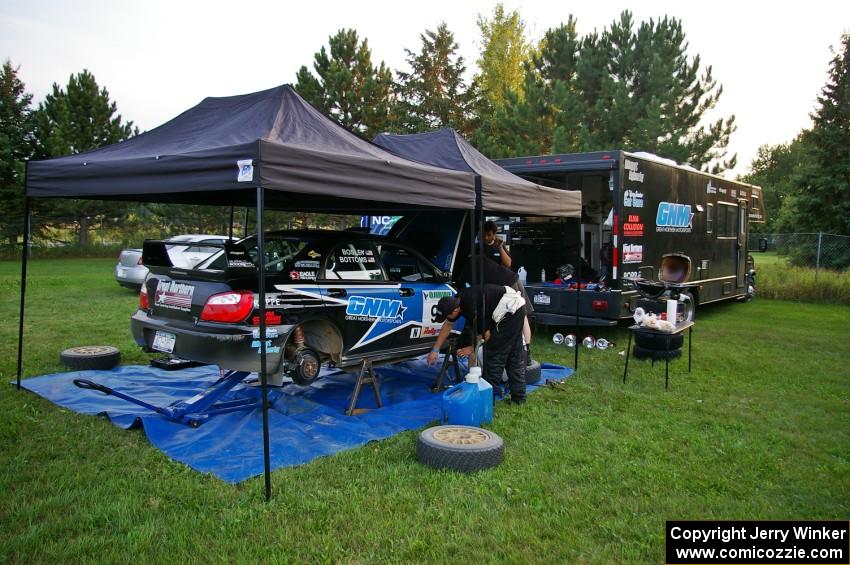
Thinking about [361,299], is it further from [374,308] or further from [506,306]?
[506,306]

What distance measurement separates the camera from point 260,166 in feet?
11.5

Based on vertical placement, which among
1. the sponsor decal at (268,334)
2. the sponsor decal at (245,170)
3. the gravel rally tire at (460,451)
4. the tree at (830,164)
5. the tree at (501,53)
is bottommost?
the gravel rally tire at (460,451)

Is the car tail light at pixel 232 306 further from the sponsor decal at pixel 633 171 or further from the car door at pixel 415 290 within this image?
the sponsor decal at pixel 633 171

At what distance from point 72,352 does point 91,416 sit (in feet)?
6.94

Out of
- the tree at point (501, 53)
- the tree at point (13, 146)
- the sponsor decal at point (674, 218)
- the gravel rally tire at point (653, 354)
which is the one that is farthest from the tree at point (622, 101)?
the tree at point (13, 146)

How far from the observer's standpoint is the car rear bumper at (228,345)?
4.66 meters

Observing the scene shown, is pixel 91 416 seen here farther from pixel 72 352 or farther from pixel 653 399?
pixel 653 399

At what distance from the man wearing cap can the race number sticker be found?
1.79ft

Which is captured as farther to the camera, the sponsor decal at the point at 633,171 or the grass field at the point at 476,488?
the sponsor decal at the point at 633,171

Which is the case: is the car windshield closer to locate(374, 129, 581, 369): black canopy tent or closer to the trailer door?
locate(374, 129, 581, 369): black canopy tent

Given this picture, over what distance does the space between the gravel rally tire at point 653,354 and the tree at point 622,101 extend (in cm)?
1370

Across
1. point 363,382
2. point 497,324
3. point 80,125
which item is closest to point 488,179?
point 497,324

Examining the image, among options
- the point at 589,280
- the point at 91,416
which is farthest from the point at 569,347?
the point at 91,416

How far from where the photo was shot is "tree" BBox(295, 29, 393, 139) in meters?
23.7
